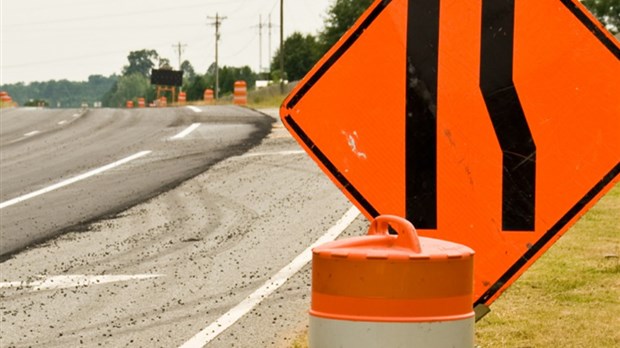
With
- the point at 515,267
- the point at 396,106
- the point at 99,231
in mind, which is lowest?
the point at 99,231

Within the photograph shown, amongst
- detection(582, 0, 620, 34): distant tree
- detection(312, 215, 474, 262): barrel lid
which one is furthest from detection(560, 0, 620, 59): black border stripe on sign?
detection(582, 0, 620, 34): distant tree

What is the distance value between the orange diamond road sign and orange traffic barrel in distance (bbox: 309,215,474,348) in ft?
4.26

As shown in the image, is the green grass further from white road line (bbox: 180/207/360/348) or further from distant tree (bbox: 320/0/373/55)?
distant tree (bbox: 320/0/373/55)

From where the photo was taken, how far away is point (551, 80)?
18.6 feet

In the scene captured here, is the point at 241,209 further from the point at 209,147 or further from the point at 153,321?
the point at 209,147

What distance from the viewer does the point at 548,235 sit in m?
5.69

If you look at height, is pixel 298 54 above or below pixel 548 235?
below

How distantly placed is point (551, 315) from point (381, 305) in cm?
510

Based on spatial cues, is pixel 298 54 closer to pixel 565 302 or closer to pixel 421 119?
pixel 565 302

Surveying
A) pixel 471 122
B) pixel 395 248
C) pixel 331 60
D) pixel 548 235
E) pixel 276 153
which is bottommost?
pixel 276 153

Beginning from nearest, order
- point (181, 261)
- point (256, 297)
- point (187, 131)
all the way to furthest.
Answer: point (256, 297) < point (181, 261) < point (187, 131)

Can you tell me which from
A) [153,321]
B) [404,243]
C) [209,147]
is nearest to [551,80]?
[404,243]

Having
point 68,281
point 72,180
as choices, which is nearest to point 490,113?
point 68,281

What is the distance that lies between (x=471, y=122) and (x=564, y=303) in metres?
4.16
